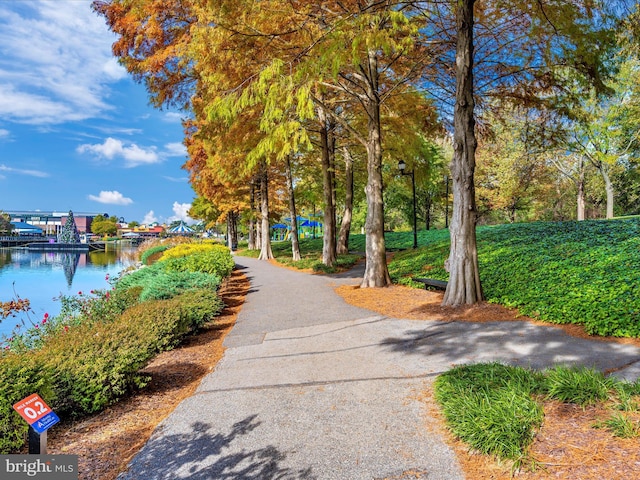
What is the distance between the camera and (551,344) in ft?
17.4

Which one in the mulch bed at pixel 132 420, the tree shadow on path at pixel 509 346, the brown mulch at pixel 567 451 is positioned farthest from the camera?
the tree shadow on path at pixel 509 346

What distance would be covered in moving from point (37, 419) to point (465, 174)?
7.55 metres

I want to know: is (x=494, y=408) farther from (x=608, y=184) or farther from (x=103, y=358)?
(x=608, y=184)

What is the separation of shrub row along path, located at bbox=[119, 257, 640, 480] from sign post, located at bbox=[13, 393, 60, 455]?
0.85 metres

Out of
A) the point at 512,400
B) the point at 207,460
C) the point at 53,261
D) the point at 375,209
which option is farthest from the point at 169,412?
the point at 53,261

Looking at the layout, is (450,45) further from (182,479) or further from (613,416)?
(182,479)

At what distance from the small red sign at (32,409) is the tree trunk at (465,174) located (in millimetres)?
7075

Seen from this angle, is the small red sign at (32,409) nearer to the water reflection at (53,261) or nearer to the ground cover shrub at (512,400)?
the ground cover shrub at (512,400)

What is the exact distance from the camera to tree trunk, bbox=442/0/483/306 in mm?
7609

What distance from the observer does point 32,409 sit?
80.0 inches

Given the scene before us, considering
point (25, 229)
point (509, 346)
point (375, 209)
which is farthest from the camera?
point (25, 229)

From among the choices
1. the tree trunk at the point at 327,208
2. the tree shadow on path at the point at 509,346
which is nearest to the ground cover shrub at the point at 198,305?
the tree shadow on path at the point at 509,346

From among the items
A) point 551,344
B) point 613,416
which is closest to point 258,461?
point 613,416

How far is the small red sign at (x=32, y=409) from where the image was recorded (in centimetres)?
198
